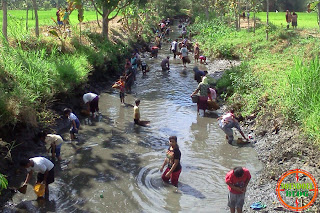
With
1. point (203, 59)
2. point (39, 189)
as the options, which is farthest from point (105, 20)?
point (39, 189)

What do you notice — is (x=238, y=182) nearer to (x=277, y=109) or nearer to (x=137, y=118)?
(x=277, y=109)

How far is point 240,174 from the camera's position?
6250 mm

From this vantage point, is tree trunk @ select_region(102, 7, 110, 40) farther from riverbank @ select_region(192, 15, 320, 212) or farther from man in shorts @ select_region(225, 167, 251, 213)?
man in shorts @ select_region(225, 167, 251, 213)

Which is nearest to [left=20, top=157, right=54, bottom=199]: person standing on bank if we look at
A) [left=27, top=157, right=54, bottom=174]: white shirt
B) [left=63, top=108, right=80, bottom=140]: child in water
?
[left=27, top=157, right=54, bottom=174]: white shirt

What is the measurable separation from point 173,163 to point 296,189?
106 inches

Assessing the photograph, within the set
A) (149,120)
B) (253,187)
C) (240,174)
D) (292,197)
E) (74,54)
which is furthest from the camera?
(74,54)

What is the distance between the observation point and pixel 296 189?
707 centimetres

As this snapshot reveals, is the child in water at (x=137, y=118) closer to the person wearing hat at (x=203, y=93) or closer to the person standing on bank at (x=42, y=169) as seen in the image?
the person wearing hat at (x=203, y=93)

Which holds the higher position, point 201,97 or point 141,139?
point 201,97

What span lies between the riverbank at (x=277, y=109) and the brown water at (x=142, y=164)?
73cm

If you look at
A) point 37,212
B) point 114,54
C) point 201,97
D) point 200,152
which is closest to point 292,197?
point 200,152

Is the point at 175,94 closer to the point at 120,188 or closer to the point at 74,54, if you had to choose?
the point at 74,54

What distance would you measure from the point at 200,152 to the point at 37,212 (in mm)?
5003

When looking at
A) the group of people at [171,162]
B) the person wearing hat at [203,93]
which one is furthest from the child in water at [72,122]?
the person wearing hat at [203,93]
